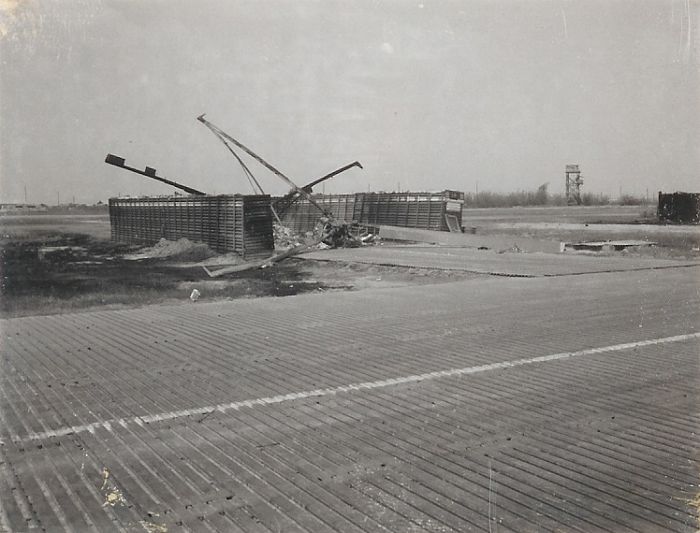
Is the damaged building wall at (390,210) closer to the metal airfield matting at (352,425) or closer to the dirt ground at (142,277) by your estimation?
the dirt ground at (142,277)

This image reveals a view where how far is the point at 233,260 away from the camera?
21594 millimetres

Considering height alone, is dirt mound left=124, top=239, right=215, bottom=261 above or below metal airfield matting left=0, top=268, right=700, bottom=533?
above

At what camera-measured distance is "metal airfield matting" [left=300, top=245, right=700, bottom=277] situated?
1528cm

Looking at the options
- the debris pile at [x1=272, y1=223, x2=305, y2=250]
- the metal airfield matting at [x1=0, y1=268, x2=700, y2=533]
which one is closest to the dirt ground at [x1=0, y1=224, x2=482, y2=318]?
the metal airfield matting at [x1=0, y1=268, x2=700, y2=533]

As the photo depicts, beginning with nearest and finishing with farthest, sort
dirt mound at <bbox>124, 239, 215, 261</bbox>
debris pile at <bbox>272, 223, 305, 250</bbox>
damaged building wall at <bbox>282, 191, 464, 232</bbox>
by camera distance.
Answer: dirt mound at <bbox>124, 239, 215, 261</bbox>, debris pile at <bbox>272, 223, 305, 250</bbox>, damaged building wall at <bbox>282, 191, 464, 232</bbox>

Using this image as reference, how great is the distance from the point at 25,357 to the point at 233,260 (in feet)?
48.6

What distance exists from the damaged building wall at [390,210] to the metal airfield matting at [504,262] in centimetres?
1112

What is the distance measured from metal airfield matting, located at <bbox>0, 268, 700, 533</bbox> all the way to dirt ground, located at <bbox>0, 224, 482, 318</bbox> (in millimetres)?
3675

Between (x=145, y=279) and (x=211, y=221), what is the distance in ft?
27.5

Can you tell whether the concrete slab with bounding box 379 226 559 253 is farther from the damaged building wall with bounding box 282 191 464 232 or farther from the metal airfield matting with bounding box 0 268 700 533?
the metal airfield matting with bounding box 0 268 700 533

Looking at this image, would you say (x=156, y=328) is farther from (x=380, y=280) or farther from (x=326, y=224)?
(x=326, y=224)

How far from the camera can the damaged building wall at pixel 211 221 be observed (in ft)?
74.6

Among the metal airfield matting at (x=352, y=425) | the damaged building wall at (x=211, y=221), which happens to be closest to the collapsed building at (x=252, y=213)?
the damaged building wall at (x=211, y=221)

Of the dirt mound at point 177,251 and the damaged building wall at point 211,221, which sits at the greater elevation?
the damaged building wall at point 211,221
